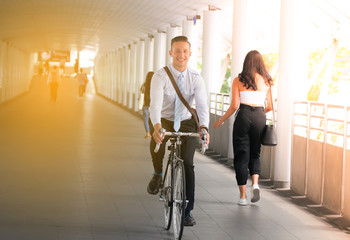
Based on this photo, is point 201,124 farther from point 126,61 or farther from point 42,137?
point 126,61

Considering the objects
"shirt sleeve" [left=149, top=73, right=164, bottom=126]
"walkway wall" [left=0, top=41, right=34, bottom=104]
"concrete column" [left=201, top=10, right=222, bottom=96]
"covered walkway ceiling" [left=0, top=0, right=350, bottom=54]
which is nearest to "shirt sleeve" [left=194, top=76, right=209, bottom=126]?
"shirt sleeve" [left=149, top=73, right=164, bottom=126]

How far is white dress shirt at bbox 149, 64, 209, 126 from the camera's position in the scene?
5.70 meters

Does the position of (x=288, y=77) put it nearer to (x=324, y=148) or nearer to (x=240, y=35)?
(x=324, y=148)

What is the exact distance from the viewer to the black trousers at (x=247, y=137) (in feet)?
24.3

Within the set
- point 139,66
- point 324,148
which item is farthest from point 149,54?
point 324,148

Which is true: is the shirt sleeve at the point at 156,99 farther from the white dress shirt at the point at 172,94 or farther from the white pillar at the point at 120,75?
the white pillar at the point at 120,75

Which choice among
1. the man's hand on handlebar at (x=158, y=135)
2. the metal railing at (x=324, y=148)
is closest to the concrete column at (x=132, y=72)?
the metal railing at (x=324, y=148)

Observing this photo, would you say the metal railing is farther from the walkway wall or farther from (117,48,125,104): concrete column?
(117,48,125,104): concrete column

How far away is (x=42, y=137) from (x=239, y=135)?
804 cm

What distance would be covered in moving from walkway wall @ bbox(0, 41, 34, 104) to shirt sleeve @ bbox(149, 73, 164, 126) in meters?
24.9

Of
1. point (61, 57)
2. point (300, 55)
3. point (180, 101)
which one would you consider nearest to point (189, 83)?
point (180, 101)

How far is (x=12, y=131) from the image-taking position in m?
16.0

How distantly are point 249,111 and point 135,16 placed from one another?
14.4 metres

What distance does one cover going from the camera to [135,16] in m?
21.2
